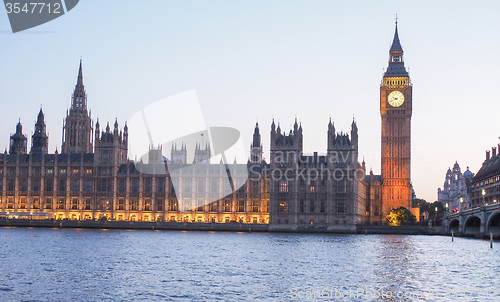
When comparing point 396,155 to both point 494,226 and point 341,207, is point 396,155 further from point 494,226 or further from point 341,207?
point 494,226

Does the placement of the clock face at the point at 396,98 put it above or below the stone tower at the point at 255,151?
above

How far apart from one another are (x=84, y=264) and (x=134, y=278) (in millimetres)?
12156

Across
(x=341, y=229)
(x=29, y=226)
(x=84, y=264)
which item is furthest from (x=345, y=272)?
(x=29, y=226)

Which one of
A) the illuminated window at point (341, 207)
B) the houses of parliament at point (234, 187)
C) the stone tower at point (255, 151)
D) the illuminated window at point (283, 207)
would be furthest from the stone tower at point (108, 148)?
the illuminated window at point (341, 207)

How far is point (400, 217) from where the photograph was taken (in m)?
169

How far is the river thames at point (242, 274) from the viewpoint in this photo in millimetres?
46938

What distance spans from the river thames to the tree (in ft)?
260

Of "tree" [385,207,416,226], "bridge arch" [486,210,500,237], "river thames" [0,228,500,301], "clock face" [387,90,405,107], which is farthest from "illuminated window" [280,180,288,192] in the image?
"river thames" [0,228,500,301]

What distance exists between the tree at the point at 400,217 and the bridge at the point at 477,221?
49.0 feet

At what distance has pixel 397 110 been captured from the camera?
188250 millimetres

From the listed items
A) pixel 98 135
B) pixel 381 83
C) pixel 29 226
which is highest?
pixel 381 83

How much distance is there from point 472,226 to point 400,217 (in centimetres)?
3145

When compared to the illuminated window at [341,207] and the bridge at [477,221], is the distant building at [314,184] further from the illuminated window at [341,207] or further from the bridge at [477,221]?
the bridge at [477,221]

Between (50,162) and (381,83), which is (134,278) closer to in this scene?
(50,162)
